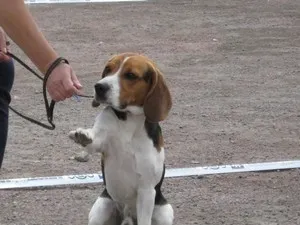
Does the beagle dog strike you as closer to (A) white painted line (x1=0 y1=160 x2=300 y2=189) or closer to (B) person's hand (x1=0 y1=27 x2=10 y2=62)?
(B) person's hand (x1=0 y1=27 x2=10 y2=62)

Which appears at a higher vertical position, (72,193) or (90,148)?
(90,148)

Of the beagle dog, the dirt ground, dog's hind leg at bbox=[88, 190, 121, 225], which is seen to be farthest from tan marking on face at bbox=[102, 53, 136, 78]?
the dirt ground

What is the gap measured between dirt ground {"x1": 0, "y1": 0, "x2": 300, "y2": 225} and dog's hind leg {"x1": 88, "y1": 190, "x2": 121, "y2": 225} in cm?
81

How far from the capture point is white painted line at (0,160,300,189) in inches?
252

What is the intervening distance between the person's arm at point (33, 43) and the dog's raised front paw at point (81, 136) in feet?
1.58

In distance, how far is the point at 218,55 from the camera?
36.9 ft

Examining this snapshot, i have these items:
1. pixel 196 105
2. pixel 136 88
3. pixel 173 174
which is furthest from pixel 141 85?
pixel 196 105

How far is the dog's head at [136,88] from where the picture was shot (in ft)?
14.5

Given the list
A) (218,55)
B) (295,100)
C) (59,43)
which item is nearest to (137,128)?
(295,100)

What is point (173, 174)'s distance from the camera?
21.8ft

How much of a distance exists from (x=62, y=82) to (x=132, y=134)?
102cm

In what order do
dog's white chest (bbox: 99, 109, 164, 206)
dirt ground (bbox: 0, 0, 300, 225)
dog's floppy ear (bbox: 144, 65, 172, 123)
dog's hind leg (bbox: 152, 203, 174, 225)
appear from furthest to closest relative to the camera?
dirt ground (bbox: 0, 0, 300, 225), dog's hind leg (bbox: 152, 203, 174, 225), dog's white chest (bbox: 99, 109, 164, 206), dog's floppy ear (bbox: 144, 65, 172, 123)

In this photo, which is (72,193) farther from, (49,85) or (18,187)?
(49,85)

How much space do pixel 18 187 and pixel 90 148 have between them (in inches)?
78.0
